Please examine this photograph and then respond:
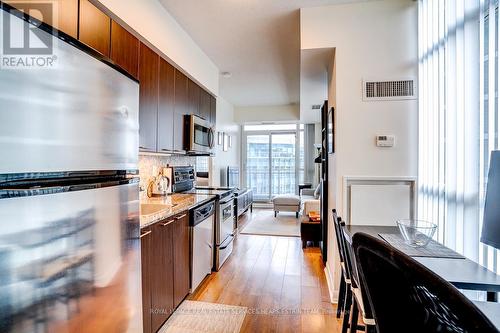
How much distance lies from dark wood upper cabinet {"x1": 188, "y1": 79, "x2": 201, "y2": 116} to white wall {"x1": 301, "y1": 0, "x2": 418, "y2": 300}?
53.2 inches

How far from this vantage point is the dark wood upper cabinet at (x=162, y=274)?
174cm

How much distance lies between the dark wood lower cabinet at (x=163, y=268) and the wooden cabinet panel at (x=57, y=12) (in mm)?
1165

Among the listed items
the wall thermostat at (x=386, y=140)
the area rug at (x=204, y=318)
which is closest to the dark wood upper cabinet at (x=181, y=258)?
the area rug at (x=204, y=318)

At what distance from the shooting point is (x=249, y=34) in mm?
2932

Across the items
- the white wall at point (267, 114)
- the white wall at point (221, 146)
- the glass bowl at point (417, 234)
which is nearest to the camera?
the glass bowl at point (417, 234)

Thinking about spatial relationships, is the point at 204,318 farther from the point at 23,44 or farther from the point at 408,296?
the point at 23,44

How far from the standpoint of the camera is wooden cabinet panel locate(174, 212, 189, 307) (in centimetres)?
Result: 205

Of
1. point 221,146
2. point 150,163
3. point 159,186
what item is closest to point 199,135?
point 150,163

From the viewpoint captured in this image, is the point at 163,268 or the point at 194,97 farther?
the point at 194,97

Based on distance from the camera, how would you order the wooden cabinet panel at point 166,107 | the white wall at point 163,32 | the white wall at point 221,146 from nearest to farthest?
the white wall at point 163,32 → the wooden cabinet panel at point 166,107 → the white wall at point 221,146

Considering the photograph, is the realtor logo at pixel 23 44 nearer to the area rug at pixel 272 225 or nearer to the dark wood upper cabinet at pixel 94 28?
the dark wood upper cabinet at pixel 94 28

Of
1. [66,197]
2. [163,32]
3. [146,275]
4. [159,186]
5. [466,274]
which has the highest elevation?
[163,32]

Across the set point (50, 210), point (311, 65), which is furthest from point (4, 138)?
point (311, 65)

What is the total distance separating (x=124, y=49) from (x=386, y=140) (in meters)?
2.22
